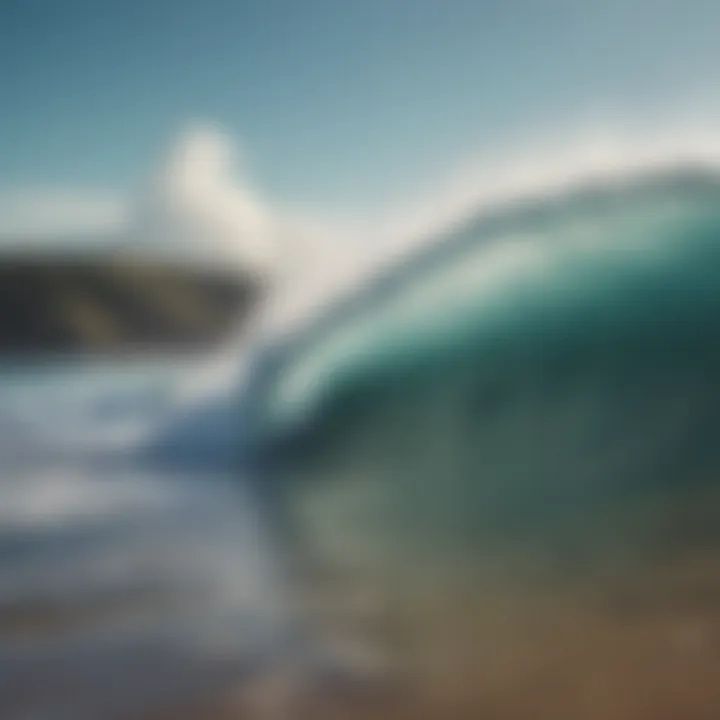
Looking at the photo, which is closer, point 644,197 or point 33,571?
point 33,571

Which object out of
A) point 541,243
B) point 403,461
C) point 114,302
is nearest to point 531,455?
point 403,461

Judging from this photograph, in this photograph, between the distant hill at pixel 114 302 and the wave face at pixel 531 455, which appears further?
the distant hill at pixel 114 302

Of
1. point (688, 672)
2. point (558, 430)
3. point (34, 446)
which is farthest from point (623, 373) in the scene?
point (34, 446)

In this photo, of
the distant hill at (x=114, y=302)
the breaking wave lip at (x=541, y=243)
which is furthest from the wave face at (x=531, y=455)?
the distant hill at (x=114, y=302)

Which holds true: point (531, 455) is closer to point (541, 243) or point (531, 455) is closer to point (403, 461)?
point (403, 461)

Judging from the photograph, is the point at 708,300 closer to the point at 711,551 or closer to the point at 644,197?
the point at 644,197

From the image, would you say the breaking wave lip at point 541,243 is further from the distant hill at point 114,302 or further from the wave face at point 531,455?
the distant hill at point 114,302
